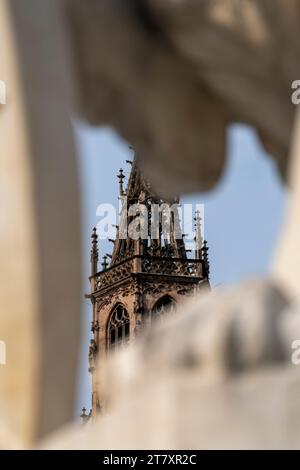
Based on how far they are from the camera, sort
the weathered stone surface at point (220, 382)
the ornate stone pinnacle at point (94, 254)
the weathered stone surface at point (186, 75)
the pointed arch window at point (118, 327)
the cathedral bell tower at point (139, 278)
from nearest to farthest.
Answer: the weathered stone surface at point (220, 382), the weathered stone surface at point (186, 75), the cathedral bell tower at point (139, 278), the pointed arch window at point (118, 327), the ornate stone pinnacle at point (94, 254)

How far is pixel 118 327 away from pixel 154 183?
51638 millimetres

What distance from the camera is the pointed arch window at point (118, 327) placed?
5369cm

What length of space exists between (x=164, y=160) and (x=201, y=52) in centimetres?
23

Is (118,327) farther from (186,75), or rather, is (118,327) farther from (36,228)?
A: (36,228)

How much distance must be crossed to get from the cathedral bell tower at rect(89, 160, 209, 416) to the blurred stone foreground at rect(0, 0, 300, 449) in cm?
4919

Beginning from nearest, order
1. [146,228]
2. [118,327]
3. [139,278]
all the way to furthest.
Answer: [146,228] < [139,278] < [118,327]

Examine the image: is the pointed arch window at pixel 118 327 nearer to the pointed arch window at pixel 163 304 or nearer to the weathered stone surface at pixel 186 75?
the pointed arch window at pixel 163 304

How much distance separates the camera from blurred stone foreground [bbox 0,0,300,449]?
1495 millimetres

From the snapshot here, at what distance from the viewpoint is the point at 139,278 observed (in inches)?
2073

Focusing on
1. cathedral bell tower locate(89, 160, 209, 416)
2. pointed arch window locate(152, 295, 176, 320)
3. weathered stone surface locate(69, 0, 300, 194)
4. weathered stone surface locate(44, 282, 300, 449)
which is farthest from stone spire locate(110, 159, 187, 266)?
weathered stone surface locate(44, 282, 300, 449)

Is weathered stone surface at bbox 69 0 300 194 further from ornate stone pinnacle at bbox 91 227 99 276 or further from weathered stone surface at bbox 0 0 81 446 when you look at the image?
ornate stone pinnacle at bbox 91 227 99 276

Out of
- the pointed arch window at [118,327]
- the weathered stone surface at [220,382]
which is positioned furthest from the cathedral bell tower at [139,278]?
the weathered stone surface at [220,382]

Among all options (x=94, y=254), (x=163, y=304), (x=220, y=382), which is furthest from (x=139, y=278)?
(x=220, y=382)

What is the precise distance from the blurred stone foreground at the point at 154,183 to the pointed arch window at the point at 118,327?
168ft
